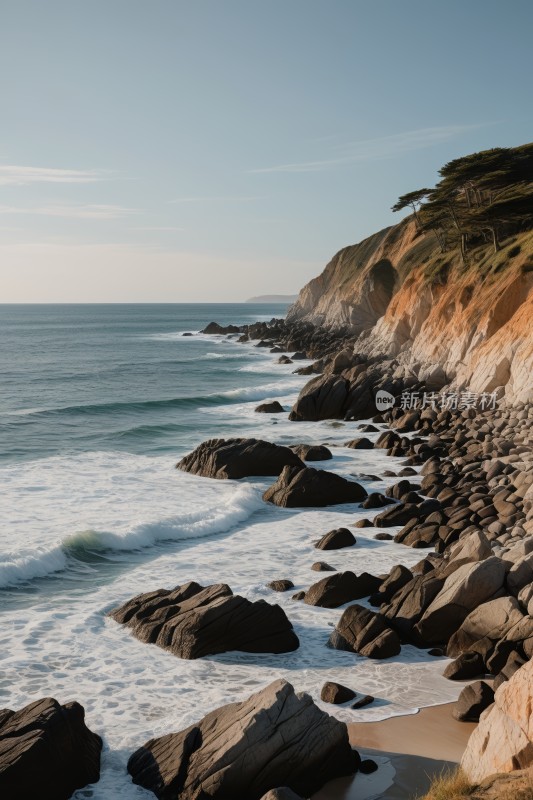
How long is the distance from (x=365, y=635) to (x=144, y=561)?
23.0ft

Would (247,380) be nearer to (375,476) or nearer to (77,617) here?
(375,476)

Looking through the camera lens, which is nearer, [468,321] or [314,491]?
[314,491]

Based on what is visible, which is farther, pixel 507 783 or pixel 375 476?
pixel 375 476

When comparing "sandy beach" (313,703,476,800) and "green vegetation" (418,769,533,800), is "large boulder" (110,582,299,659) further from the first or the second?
"green vegetation" (418,769,533,800)

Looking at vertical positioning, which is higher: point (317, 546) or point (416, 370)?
point (416, 370)

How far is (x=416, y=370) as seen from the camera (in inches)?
1667

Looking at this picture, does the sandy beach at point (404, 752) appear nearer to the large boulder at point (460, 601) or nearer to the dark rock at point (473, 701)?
the dark rock at point (473, 701)

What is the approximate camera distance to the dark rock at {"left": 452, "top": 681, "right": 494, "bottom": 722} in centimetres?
1029

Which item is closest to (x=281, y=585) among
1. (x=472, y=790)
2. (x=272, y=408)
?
(x=472, y=790)

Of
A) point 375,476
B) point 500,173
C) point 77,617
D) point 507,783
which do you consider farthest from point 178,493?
point 500,173

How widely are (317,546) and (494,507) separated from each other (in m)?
4.59

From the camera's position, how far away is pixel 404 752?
31.4ft

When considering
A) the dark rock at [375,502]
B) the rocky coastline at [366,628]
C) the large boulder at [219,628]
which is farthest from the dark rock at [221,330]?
the large boulder at [219,628]

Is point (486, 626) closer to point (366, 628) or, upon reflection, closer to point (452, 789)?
point (366, 628)
